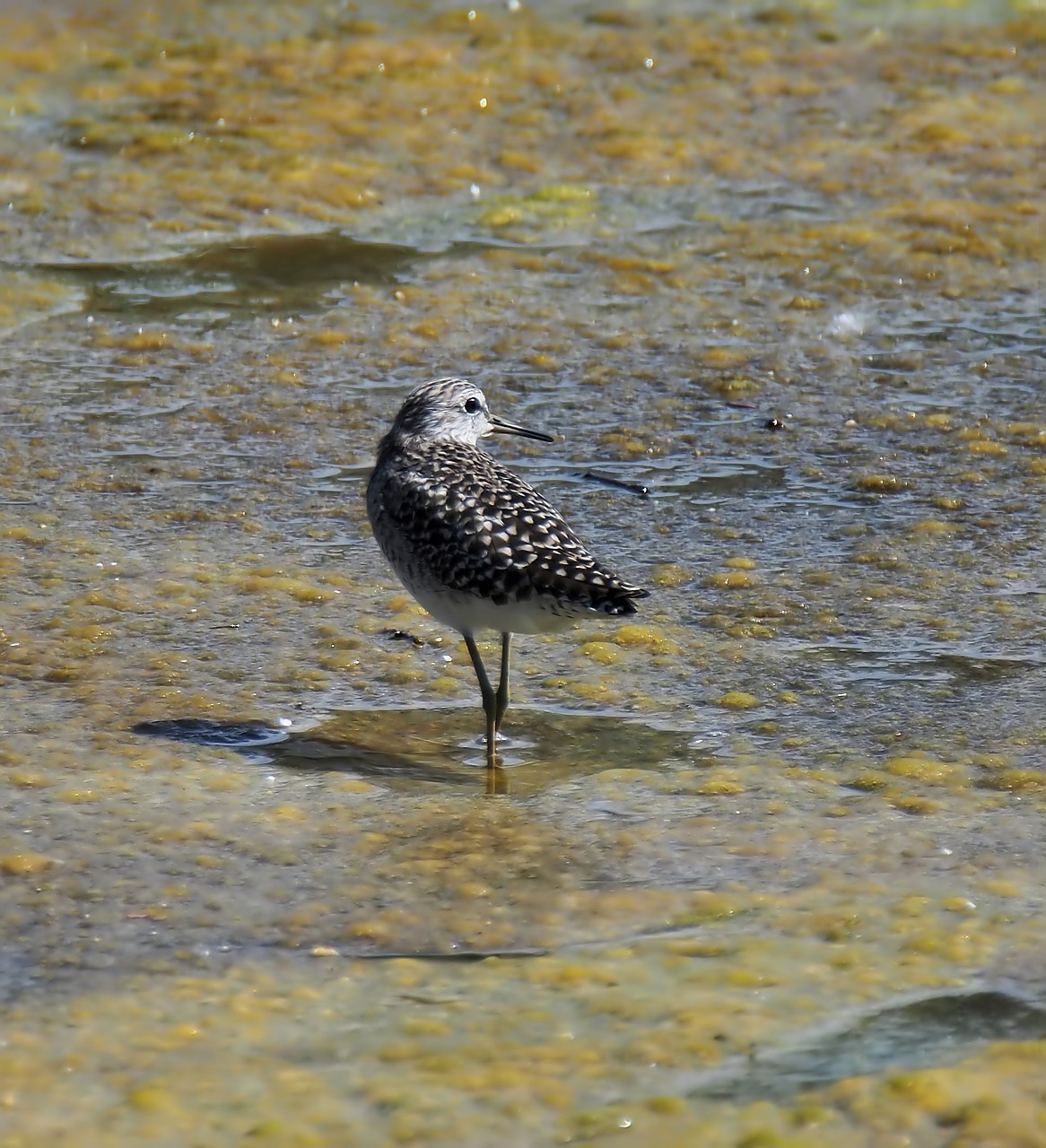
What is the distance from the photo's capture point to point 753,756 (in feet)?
15.5

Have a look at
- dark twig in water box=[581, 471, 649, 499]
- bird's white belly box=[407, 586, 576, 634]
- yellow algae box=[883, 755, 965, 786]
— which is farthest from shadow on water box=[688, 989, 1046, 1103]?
dark twig in water box=[581, 471, 649, 499]

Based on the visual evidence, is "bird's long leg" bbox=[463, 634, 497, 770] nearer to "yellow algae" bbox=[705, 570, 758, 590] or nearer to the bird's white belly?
the bird's white belly

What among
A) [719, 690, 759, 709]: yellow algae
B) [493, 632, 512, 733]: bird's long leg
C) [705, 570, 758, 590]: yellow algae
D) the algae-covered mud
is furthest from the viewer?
[705, 570, 758, 590]: yellow algae

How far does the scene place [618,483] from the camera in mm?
6234

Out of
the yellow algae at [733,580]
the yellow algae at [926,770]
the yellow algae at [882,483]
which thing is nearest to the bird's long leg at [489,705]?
the yellow algae at [926,770]

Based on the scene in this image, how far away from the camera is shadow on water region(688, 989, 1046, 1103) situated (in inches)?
132

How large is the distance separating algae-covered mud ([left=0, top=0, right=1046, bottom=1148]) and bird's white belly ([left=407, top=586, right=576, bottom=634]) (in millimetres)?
314

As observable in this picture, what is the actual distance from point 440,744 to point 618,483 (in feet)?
5.17

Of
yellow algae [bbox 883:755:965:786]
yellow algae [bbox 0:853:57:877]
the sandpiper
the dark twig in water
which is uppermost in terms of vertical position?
the sandpiper

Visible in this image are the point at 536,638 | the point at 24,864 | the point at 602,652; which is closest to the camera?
the point at 24,864

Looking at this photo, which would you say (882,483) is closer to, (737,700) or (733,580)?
(733,580)

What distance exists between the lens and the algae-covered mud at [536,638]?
3.50 metres

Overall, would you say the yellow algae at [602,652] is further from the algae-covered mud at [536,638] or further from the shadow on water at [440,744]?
the shadow on water at [440,744]

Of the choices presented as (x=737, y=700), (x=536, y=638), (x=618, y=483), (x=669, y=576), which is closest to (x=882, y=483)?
(x=618, y=483)
